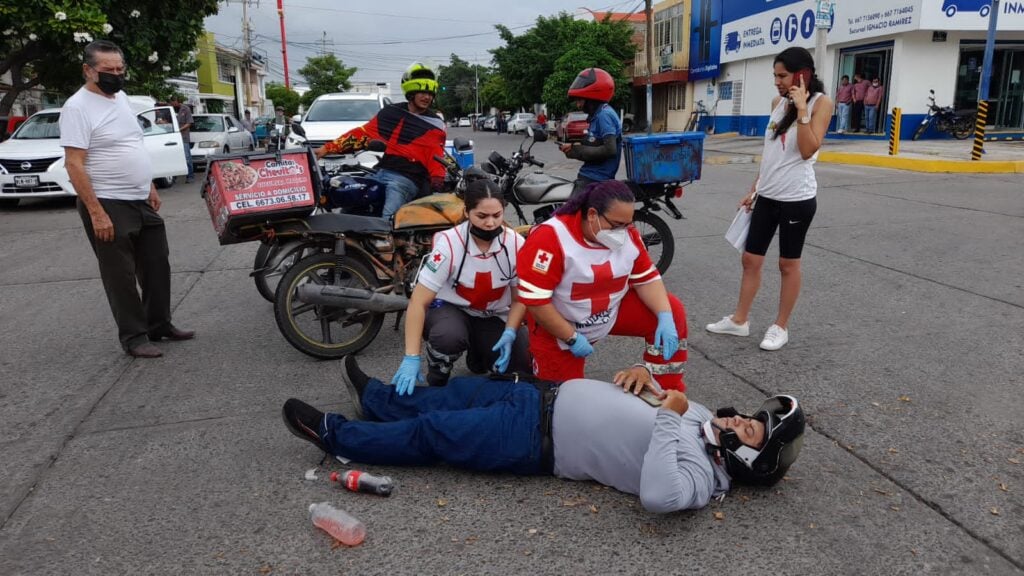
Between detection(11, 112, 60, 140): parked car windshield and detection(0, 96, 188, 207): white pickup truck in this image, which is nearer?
detection(0, 96, 188, 207): white pickup truck

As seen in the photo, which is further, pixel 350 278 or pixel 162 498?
pixel 350 278

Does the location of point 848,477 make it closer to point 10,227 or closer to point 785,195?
point 785,195

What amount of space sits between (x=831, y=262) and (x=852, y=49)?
67.0 feet

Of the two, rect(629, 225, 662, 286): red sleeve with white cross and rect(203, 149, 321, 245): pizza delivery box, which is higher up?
rect(203, 149, 321, 245): pizza delivery box

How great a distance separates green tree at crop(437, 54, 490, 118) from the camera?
4134 inches

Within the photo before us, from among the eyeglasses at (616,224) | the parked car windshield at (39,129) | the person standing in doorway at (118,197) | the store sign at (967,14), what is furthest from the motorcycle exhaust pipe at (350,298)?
the store sign at (967,14)

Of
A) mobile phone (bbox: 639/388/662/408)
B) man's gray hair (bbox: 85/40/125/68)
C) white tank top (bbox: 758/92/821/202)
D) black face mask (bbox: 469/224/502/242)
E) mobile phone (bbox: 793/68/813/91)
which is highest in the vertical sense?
man's gray hair (bbox: 85/40/125/68)

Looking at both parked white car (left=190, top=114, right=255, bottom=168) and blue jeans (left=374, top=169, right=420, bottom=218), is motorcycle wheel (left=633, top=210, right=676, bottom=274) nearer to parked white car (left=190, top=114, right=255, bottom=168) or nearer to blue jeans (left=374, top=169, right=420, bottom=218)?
blue jeans (left=374, top=169, right=420, bottom=218)

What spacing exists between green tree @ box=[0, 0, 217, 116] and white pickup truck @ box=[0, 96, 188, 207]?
4.65 feet

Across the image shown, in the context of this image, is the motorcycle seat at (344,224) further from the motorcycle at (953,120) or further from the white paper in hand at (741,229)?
the motorcycle at (953,120)

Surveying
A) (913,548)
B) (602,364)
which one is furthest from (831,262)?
(913,548)

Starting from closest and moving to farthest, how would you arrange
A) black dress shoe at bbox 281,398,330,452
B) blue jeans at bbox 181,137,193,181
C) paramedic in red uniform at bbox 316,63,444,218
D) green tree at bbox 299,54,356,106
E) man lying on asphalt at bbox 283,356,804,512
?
man lying on asphalt at bbox 283,356,804,512
black dress shoe at bbox 281,398,330,452
paramedic in red uniform at bbox 316,63,444,218
blue jeans at bbox 181,137,193,181
green tree at bbox 299,54,356,106

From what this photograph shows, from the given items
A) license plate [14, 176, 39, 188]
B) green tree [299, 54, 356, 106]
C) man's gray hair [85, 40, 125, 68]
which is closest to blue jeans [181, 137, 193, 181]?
license plate [14, 176, 39, 188]

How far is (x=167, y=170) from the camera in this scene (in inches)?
577
